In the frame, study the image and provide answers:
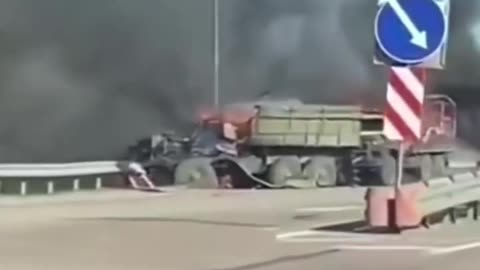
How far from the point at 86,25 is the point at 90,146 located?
3.00 meters

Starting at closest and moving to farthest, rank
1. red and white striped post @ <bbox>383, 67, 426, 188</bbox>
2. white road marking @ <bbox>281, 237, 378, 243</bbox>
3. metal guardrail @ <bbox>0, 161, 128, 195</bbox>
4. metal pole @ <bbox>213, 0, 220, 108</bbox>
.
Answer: white road marking @ <bbox>281, 237, 378, 243</bbox>
red and white striped post @ <bbox>383, 67, 426, 188</bbox>
metal guardrail @ <bbox>0, 161, 128, 195</bbox>
metal pole @ <bbox>213, 0, 220, 108</bbox>

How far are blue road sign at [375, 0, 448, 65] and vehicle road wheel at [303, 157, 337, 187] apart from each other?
13.2 metres

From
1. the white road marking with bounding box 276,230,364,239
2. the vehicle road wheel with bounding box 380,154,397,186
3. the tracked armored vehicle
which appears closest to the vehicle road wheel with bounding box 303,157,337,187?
the tracked armored vehicle

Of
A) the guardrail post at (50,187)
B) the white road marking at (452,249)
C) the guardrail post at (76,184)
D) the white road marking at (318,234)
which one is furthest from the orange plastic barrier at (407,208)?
the guardrail post at (76,184)

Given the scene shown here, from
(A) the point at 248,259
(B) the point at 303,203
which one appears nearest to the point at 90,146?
(B) the point at 303,203

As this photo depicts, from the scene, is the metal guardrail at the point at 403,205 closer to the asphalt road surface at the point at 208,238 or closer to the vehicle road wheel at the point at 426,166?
the asphalt road surface at the point at 208,238

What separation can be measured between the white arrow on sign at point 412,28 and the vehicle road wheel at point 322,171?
13.2 meters

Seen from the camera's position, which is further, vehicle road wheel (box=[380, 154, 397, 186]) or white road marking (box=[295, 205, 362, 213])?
vehicle road wheel (box=[380, 154, 397, 186])

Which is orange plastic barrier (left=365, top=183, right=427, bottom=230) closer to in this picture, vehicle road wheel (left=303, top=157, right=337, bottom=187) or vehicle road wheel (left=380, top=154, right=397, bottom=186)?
vehicle road wheel (left=303, top=157, right=337, bottom=187)

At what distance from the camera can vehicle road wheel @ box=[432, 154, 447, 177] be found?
29109mm

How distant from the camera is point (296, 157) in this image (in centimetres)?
2786

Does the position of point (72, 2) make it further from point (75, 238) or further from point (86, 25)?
point (75, 238)

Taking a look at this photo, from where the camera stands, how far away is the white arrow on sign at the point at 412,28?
1405cm

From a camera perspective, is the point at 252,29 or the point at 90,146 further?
the point at 252,29
